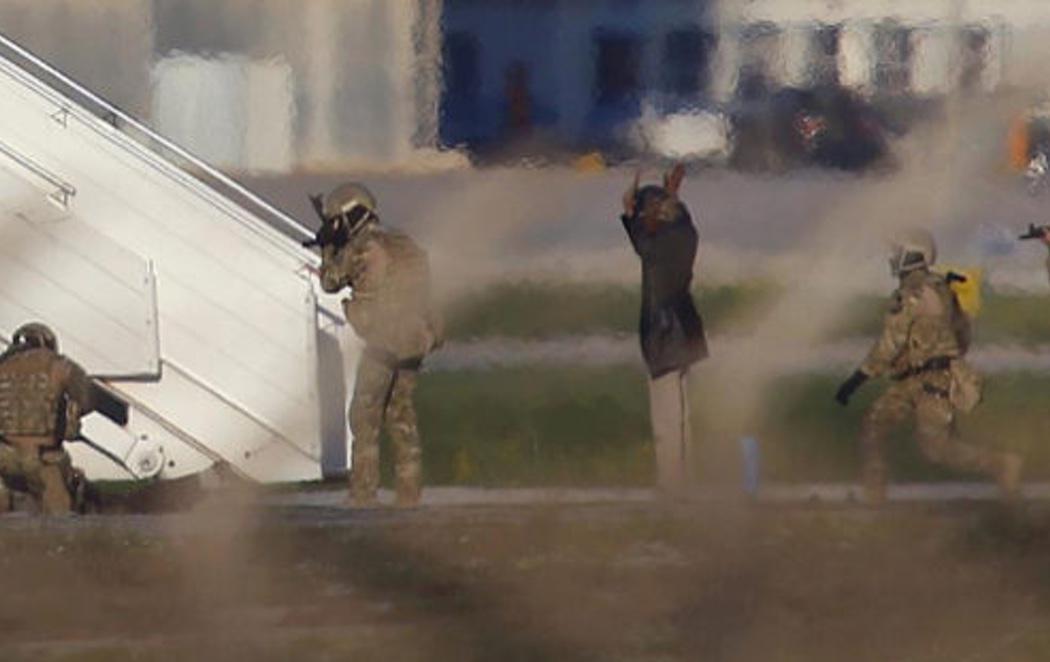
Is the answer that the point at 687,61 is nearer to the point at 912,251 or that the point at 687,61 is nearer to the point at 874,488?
the point at 912,251

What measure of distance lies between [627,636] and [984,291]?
546cm

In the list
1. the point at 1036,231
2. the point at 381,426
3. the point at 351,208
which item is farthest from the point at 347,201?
the point at 1036,231

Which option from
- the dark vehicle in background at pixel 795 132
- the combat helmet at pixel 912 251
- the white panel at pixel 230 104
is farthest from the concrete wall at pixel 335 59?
the combat helmet at pixel 912 251

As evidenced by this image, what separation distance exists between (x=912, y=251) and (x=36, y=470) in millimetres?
3527

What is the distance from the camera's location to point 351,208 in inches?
532

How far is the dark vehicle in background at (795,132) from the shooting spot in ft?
48.7

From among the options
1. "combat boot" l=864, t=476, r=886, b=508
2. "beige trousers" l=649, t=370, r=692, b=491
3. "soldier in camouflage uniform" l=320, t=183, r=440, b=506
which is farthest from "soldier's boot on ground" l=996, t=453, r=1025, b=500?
"soldier in camouflage uniform" l=320, t=183, r=440, b=506

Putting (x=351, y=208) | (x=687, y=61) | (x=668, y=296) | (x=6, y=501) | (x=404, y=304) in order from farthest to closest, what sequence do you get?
(x=687, y=61), (x=6, y=501), (x=668, y=296), (x=351, y=208), (x=404, y=304)

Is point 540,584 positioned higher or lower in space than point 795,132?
lower

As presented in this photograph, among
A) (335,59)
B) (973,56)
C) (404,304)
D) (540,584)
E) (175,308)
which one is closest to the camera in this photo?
(540,584)

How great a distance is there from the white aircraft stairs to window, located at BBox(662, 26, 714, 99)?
70.5 inches

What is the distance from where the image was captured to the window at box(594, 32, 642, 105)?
15.6 metres

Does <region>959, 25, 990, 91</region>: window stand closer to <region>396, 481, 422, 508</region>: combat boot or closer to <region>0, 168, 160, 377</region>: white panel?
<region>396, 481, 422, 508</region>: combat boot

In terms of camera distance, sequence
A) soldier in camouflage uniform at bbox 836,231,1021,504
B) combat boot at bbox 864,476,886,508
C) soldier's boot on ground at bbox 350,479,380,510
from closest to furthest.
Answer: soldier in camouflage uniform at bbox 836,231,1021,504 → combat boot at bbox 864,476,886,508 → soldier's boot on ground at bbox 350,479,380,510
